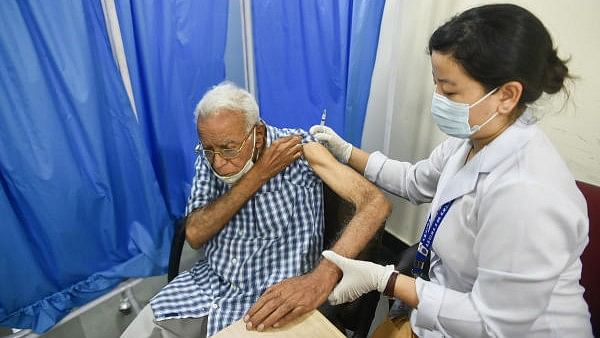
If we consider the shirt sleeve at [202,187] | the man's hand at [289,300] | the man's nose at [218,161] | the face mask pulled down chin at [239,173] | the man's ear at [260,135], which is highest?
the man's ear at [260,135]

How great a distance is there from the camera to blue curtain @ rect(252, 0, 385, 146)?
5.46ft

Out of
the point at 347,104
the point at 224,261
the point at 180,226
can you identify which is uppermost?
the point at 347,104

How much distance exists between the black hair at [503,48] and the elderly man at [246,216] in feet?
1.94

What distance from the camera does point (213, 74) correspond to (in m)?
1.70

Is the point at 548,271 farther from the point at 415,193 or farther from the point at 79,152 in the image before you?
the point at 79,152

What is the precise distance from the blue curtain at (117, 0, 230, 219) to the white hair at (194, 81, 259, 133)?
39 centimetres

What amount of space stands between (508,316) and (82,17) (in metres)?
1.56

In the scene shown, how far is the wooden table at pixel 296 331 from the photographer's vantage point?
Answer: 915 millimetres

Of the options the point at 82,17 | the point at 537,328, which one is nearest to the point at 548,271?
the point at 537,328

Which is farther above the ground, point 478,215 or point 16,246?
point 478,215

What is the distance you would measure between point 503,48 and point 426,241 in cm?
56

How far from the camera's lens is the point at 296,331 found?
0.93 meters

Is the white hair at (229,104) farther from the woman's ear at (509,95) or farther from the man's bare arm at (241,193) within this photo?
the woman's ear at (509,95)

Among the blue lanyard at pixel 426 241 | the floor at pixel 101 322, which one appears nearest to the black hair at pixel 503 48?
the blue lanyard at pixel 426 241
